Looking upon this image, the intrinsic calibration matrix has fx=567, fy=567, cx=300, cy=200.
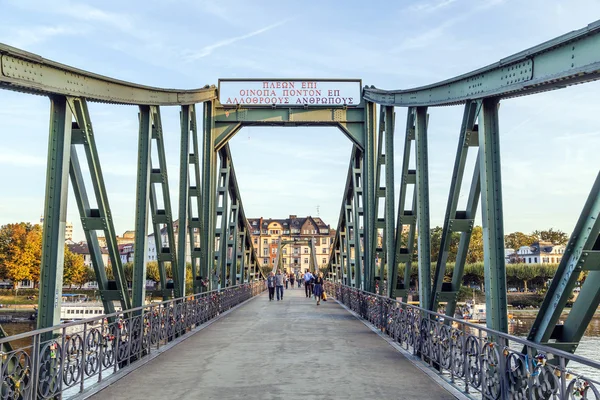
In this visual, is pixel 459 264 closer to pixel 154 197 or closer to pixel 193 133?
pixel 154 197

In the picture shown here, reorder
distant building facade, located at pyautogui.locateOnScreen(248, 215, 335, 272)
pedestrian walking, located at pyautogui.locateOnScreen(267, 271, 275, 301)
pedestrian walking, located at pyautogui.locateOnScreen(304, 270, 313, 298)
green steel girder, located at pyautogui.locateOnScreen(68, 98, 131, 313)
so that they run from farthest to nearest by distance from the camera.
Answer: distant building facade, located at pyautogui.locateOnScreen(248, 215, 335, 272) → pedestrian walking, located at pyautogui.locateOnScreen(304, 270, 313, 298) → pedestrian walking, located at pyautogui.locateOnScreen(267, 271, 275, 301) → green steel girder, located at pyautogui.locateOnScreen(68, 98, 131, 313)

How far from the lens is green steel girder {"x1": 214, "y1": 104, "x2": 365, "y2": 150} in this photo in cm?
2066

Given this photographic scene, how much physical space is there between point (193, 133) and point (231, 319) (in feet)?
19.6

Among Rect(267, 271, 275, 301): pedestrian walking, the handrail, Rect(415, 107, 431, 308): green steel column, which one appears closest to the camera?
the handrail

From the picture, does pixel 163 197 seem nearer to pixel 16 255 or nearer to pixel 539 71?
pixel 539 71

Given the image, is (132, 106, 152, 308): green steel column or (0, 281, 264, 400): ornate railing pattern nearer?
(0, 281, 264, 400): ornate railing pattern

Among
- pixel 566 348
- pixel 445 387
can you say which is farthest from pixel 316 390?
pixel 566 348

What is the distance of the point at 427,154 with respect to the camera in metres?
11.4

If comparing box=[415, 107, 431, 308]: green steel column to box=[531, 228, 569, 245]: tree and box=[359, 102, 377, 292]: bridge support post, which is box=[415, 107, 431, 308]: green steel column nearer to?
box=[359, 102, 377, 292]: bridge support post

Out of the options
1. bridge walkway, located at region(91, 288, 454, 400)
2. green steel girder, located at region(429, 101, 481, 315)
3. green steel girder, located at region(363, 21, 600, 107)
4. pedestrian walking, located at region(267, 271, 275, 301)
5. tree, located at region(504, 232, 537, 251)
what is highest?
tree, located at region(504, 232, 537, 251)

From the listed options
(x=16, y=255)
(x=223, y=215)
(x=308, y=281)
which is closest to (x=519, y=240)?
(x=16, y=255)

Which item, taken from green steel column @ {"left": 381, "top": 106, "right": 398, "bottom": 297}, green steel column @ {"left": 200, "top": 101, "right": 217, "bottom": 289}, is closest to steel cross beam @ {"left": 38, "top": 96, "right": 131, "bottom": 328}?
green steel column @ {"left": 381, "top": 106, "right": 398, "bottom": 297}

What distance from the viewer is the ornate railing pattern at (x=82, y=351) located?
5750 millimetres

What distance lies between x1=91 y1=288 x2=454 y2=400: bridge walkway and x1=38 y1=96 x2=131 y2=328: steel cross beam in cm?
148
